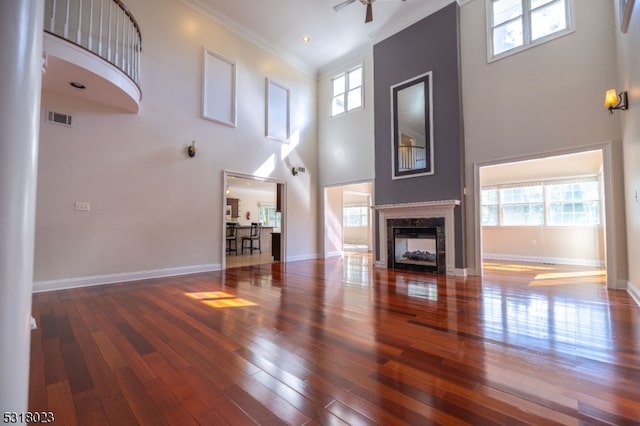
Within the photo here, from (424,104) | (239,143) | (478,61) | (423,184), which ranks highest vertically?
(478,61)

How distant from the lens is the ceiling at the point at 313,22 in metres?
5.52

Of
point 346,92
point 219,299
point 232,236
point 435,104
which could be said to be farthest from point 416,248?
point 232,236

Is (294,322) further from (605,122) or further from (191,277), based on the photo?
(605,122)

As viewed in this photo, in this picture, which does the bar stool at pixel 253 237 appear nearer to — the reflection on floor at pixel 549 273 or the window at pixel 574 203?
the reflection on floor at pixel 549 273

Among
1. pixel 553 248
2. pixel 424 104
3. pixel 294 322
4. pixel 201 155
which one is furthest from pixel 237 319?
pixel 553 248

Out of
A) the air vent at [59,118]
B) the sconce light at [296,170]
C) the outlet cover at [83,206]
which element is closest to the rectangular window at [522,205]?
the sconce light at [296,170]

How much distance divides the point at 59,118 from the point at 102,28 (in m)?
1.52

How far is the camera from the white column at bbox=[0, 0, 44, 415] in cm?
77

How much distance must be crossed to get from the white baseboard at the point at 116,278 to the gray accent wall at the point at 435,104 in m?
4.00

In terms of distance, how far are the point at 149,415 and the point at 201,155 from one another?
16.1 feet

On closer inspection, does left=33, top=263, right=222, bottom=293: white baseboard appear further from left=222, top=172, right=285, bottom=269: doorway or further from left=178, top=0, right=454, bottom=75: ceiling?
left=178, top=0, right=454, bottom=75: ceiling

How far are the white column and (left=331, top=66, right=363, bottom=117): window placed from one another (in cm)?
684

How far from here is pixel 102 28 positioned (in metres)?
4.23

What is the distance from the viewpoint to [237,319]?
2678 millimetres
